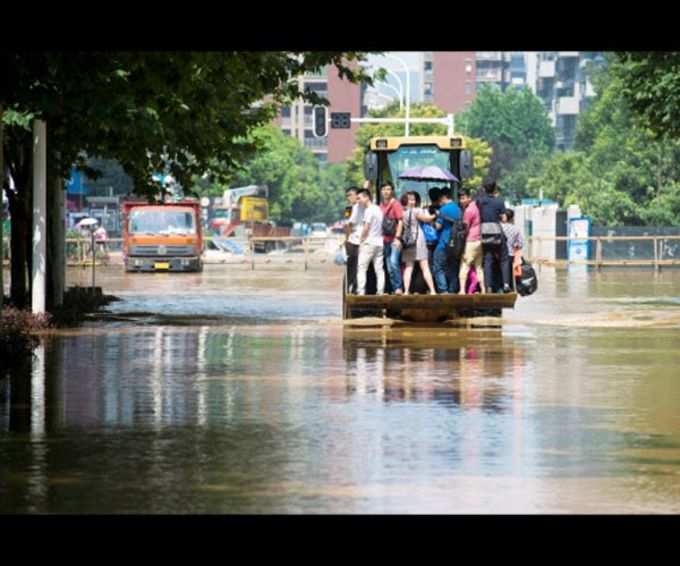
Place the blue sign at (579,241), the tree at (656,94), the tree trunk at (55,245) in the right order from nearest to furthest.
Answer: the tree trunk at (55,245) → the tree at (656,94) → the blue sign at (579,241)

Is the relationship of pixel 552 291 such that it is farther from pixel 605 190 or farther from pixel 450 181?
pixel 605 190

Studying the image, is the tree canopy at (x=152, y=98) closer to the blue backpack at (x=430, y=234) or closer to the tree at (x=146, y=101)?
the tree at (x=146, y=101)

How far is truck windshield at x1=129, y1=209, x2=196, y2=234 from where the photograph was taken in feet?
210

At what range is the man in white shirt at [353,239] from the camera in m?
31.8

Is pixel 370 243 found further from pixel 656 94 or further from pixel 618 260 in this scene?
pixel 618 260

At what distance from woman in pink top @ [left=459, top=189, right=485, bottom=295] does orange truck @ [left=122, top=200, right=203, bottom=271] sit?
3237 centimetres

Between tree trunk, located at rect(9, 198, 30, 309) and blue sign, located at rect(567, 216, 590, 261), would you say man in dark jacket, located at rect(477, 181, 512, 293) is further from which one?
blue sign, located at rect(567, 216, 590, 261)

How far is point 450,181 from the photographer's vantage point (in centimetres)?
3303

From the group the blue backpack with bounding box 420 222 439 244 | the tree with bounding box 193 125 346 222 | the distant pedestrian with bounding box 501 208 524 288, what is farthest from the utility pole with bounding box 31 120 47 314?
the tree with bounding box 193 125 346 222

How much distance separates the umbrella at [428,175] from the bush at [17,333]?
6.20m

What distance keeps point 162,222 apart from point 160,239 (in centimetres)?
128

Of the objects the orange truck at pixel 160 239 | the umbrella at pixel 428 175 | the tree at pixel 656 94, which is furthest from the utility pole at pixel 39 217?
the orange truck at pixel 160 239
